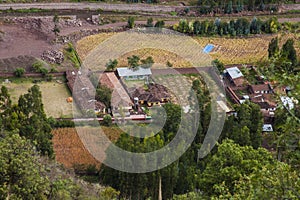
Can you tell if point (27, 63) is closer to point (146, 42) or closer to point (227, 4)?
point (146, 42)

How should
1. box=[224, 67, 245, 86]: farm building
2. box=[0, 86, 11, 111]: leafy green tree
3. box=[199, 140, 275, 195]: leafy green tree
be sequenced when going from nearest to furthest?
box=[199, 140, 275, 195]: leafy green tree → box=[0, 86, 11, 111]: leafy green tree → box=[224, 67, 245, 86]: farm building

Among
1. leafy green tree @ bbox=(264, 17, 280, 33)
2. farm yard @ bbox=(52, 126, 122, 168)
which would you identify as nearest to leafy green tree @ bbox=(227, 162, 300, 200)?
farm yard @ bbox=(52, 126, 122, 168)

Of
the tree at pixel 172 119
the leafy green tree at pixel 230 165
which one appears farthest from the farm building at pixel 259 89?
the leafy green tree at pixel 230 165

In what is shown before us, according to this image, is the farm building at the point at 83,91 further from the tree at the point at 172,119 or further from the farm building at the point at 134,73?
the tree at the point at 172,119

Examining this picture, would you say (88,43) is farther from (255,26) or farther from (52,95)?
(255,26)

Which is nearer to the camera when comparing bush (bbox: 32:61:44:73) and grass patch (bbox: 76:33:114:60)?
bush (bbox: 32:61:44:73)

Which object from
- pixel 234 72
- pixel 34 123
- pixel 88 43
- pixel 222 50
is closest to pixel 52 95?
pixel 88 43

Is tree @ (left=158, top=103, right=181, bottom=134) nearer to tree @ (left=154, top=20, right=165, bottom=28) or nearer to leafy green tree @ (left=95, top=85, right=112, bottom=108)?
leafy green tree @ (left=95, top=85, right=112, bottom=108)

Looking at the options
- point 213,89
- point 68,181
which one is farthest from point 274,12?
point 68,181
